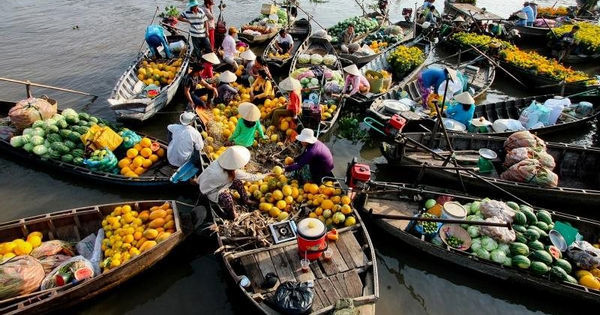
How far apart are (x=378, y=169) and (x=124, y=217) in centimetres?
763

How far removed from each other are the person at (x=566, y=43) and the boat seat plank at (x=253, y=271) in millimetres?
20461

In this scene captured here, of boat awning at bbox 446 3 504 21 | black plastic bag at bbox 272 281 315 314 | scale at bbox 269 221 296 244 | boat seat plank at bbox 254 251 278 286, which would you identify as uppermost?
boat awning at bbox 446 3 504 21

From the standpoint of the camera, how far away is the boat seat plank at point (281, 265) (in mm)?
6918

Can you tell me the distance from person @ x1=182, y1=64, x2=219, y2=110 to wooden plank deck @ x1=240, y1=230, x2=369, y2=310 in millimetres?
6222

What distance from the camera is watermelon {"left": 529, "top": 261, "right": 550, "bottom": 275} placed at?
7.47 metres

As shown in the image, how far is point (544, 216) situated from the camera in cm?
851

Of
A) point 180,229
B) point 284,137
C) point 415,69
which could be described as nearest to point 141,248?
point 180,229

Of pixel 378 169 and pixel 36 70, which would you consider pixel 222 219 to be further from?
pixel 36 70

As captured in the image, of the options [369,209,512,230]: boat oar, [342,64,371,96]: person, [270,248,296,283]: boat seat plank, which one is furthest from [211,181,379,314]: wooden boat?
[342,64,371,96]: person

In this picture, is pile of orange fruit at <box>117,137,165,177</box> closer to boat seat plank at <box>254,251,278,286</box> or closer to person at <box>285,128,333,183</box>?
person at <box>285,128,333,183</box>

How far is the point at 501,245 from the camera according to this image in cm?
799

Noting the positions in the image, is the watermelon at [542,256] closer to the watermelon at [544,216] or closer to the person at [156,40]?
the watermelon at [544,216]

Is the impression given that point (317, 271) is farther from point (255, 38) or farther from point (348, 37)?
point (255, 38)

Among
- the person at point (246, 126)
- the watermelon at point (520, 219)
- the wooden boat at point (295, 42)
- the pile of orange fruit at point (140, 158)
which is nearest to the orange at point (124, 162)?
the pile of orange fruit at point (140, 158)
